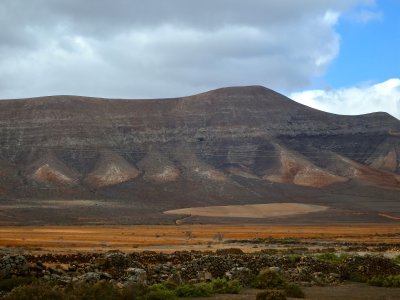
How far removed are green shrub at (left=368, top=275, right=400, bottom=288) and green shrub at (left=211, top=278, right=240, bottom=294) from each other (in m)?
6.24

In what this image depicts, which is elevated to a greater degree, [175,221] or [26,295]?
[26,295]

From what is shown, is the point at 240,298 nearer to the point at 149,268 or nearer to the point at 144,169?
the point at 149,268

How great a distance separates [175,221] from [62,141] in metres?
64.0

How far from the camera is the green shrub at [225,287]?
20.8 meters

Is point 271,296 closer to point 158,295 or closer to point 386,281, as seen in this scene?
point 158,295

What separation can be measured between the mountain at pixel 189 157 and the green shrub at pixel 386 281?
79.3 m

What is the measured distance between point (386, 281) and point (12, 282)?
14.6 meters

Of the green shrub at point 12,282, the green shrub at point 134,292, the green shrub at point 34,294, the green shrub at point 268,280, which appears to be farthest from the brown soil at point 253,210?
the green shrub at point 34,294

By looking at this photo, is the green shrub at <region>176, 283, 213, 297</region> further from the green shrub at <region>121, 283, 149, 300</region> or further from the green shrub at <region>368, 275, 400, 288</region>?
the green shrub at <region>368, 275, 400, 288</region>

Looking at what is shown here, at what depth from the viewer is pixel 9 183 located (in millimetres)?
129625

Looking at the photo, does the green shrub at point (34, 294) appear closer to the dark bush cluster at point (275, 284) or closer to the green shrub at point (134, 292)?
the green shrub at point (134, 292)

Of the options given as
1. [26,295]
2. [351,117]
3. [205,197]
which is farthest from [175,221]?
[351,117]

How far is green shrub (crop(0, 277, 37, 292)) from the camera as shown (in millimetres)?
18516

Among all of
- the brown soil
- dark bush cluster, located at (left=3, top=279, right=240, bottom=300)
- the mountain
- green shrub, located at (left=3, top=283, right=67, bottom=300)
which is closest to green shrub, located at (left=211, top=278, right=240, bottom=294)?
dark bush cluster, located at (left=3, top=279, right=240, bottom=300)
